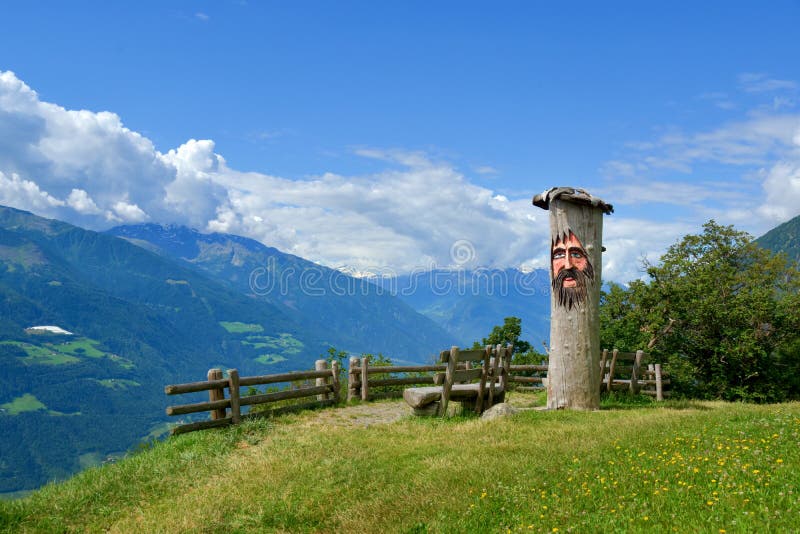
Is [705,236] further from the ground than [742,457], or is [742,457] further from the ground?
[705,236]

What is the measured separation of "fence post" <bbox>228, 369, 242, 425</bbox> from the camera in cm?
1320

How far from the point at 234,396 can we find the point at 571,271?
891 centimetres

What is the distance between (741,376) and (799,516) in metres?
19.5

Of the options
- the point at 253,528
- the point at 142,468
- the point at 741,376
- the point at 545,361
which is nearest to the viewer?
the point at 253,528

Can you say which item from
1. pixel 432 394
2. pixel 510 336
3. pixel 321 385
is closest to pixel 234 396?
pixel 321 385

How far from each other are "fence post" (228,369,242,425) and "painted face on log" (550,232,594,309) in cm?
836

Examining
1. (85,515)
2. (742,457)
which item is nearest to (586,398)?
(742,457)

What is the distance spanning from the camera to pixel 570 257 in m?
14.7

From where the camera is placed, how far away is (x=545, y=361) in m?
28.0

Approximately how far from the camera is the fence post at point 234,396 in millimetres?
13195

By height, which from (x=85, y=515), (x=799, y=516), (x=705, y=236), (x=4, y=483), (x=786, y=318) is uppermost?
(x=705, y=236)

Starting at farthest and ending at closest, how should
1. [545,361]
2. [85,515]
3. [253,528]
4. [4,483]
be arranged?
[4,483], [545,361], [85,515], [253,528]

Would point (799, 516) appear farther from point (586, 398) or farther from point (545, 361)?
point (545, 361)

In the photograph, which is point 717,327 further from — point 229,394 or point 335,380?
point 229,394
